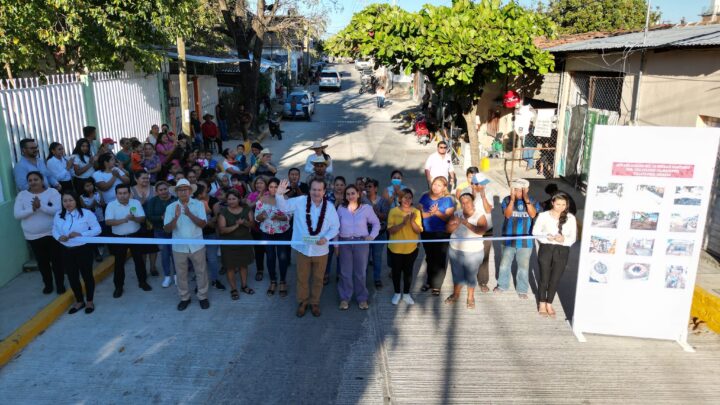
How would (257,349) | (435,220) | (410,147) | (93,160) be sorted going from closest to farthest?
(257,349), (435,220), (93,160), (410,147)

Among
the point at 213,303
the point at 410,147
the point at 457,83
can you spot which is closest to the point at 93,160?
the point at 213,303

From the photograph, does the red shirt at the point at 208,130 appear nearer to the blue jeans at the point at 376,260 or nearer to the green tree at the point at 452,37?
the green tree at the point at 452,37

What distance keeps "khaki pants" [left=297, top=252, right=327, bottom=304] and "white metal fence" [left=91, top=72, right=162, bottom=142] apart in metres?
6.85

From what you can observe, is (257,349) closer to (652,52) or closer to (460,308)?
(460,308)

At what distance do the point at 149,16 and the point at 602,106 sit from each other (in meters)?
10.3

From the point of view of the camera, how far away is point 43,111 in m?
8.59

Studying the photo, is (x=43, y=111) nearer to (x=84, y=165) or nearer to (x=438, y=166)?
(x=84, y=165)

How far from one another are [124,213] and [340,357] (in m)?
3.36

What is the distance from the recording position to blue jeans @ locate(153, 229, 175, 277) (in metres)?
7.28

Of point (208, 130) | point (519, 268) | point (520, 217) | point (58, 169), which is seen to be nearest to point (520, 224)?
point (520, 217)

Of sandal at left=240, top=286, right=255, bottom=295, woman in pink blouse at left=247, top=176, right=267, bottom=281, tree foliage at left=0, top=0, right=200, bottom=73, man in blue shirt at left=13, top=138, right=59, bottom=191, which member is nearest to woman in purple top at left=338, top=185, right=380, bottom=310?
woman in pink blouse at left=247, top=176, right=267, bottom=281

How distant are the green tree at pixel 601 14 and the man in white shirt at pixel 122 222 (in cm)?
2749

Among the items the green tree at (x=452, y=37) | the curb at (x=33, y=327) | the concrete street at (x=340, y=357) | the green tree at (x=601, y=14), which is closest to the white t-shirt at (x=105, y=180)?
the concrete street at (x=340, y=357)

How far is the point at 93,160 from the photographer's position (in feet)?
28.1
